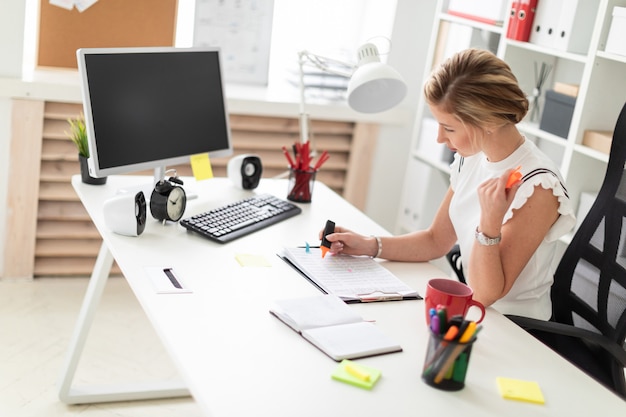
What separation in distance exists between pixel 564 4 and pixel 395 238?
1.25m

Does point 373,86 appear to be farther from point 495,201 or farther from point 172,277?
point 172,277

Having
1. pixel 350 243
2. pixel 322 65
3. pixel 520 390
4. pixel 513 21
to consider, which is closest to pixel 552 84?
pixel 513 21

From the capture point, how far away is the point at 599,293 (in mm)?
2043

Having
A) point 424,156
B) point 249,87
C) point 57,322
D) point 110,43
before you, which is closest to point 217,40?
point 249,87

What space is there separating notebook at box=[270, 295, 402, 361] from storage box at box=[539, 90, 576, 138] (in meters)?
1.49

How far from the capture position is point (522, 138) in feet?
6.79

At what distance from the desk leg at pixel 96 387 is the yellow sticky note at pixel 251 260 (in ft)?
1.74

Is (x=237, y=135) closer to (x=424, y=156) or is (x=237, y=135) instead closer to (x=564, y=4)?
(x=424, y=156)

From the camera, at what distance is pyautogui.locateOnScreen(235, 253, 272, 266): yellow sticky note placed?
6.56 feet

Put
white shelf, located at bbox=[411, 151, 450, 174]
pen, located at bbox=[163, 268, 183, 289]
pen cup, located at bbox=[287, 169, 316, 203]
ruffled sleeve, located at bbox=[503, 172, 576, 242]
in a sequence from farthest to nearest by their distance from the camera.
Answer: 1. white shelf, located at bbox=[411, 151, 450, 174]
2. pen cup, located at bbox=[287, 169, 316, 203]
3. ruffled sleeve, located at bbox=[503, 172, 576, 242]
4. pen, located at bbox=[163, 268, 183, 289]

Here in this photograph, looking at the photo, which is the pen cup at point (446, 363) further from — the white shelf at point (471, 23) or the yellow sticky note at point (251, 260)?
the white shelf at point (471, 23)

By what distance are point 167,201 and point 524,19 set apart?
1.65 m

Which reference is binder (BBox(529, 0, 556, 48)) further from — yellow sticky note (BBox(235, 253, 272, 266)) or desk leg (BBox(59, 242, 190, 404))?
desk leg (BBox(59, 242, 190, 404))

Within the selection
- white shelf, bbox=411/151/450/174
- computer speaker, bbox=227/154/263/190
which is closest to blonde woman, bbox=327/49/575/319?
computer speaker, bbox=227/154/263/190
